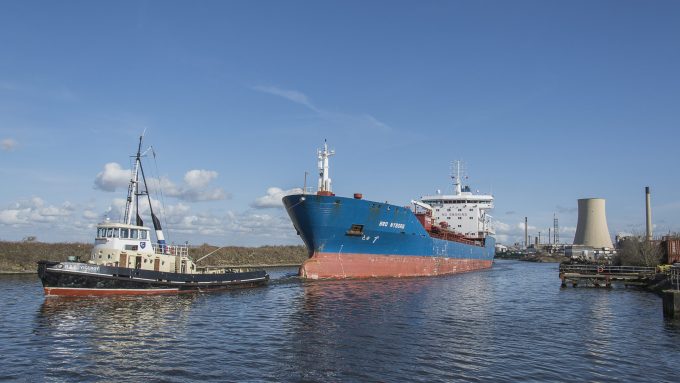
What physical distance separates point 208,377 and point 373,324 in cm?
806

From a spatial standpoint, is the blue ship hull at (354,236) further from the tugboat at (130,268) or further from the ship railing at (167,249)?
the ship railing at (167,249)

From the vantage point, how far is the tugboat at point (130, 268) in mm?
23750

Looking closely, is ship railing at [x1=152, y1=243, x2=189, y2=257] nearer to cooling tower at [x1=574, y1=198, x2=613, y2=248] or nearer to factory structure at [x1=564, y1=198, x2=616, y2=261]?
factory structure at [x1=564, y1=198, x2=616, y2=261]

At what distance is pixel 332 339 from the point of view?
15.6 metres

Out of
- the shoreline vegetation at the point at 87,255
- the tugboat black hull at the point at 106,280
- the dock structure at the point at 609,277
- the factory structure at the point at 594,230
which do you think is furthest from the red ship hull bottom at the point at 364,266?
the factory structure at the point at 594,230

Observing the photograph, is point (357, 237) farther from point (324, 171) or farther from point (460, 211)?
point (460, 211)

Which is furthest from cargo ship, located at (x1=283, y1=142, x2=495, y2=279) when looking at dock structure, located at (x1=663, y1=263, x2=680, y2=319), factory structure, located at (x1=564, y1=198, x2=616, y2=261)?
factory structure, located at (x1=564, y1=198, x2=616, y2=261)

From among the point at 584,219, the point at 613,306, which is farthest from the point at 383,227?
the point at 584,219

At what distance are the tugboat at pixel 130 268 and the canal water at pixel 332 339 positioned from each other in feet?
4.02

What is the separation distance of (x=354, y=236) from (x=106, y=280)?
51.8 feet

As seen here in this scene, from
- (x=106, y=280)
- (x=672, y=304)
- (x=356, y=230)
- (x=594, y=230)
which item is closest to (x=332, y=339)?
(x=106, y=280)

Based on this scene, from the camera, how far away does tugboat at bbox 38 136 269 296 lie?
23750mm

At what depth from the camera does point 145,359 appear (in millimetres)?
13031

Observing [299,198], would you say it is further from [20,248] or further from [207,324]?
[20,248]
